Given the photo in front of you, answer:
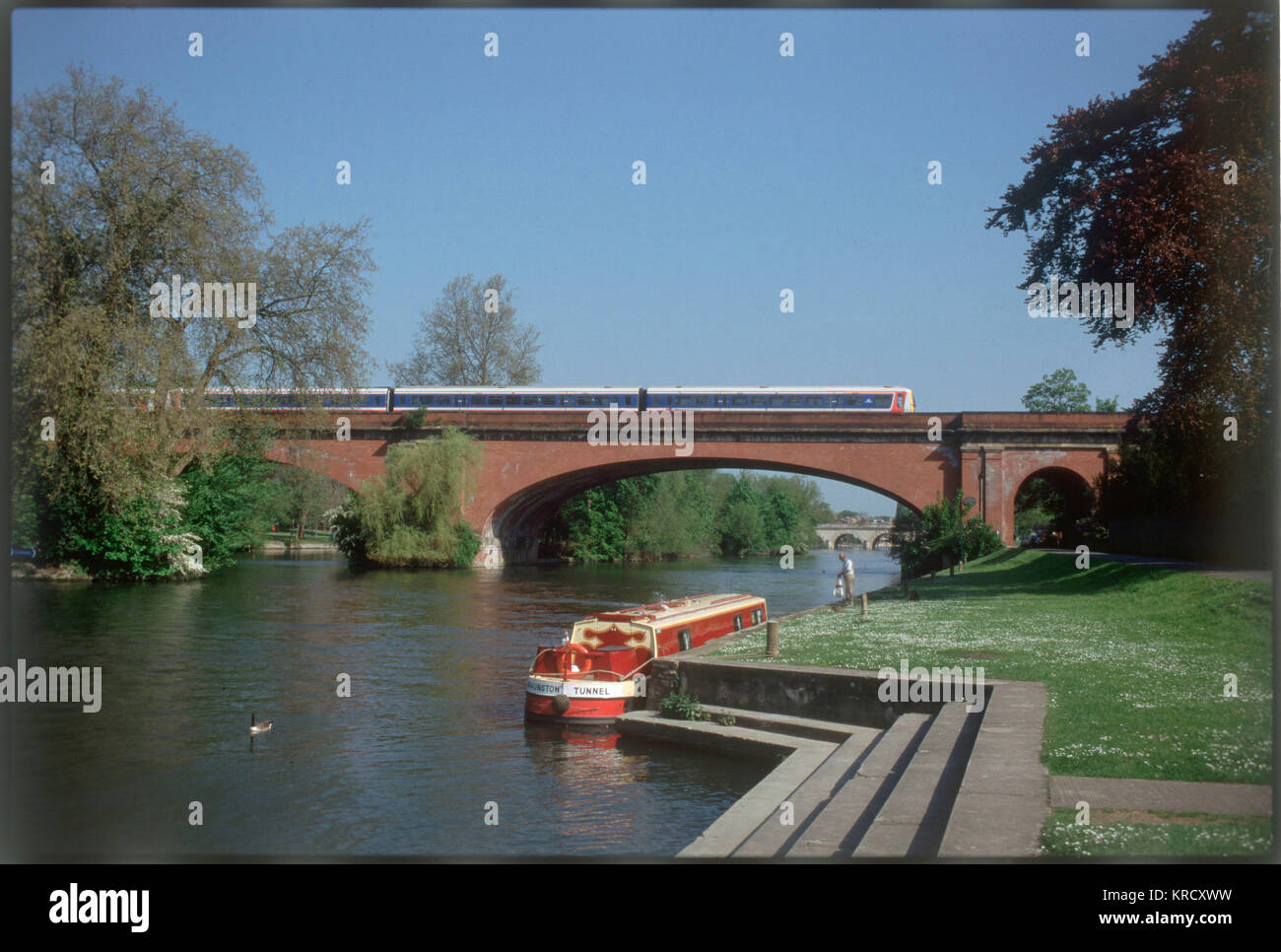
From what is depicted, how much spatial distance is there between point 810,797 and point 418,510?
38225mm

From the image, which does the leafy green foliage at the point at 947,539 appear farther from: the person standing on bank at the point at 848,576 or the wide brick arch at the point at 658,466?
the person standing on bank at the point at 848,576

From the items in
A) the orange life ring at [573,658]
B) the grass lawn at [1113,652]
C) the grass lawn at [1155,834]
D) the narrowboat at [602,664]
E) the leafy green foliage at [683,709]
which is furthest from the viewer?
the orange life ring at [573,658]

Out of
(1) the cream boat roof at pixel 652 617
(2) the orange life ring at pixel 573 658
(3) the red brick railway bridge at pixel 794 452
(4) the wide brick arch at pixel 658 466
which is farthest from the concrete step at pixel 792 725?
(4) the wide brick arch at pixel 658 466

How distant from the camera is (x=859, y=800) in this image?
25.7 ft

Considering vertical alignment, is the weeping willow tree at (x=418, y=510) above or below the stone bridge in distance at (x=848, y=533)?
above

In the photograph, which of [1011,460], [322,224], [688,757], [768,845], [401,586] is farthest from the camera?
[1011,460]

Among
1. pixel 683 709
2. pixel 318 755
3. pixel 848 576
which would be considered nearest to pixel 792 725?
pixel 683 709

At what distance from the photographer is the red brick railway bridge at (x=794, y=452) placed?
42438 mm

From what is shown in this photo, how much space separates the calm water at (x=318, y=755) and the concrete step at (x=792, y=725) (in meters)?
0.59

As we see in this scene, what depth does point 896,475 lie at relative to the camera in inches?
1741

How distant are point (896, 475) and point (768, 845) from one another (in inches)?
1502

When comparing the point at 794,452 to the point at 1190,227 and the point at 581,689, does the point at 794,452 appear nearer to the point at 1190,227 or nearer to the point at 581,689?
the point at 1190,227
